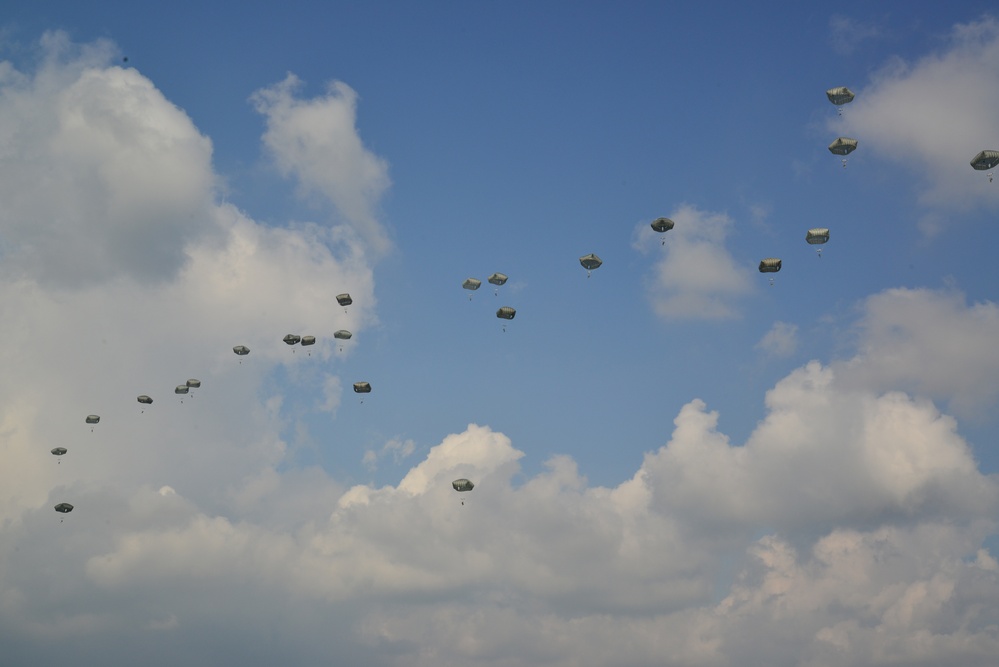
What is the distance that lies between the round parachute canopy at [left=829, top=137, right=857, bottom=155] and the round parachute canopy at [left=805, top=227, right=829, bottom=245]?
13.6 metres

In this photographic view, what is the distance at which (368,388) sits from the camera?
190m

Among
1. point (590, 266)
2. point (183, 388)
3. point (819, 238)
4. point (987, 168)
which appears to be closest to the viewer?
point (987, 168)

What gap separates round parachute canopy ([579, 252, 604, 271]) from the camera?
168 metres

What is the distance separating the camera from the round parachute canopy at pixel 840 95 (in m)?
147

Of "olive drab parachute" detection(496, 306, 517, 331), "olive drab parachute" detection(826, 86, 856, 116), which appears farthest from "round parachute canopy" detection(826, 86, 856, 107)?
"olive drab parachute" detection(496, 306, 517, 331)

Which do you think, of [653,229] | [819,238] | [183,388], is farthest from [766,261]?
[183,388]

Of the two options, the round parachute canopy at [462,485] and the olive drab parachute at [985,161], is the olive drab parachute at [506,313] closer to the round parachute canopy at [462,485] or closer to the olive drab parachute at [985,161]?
the round parachute canopy at [462,485]

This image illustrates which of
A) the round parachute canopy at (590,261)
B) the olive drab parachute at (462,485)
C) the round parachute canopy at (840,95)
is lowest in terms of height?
the olive drab parachute at (462,485)

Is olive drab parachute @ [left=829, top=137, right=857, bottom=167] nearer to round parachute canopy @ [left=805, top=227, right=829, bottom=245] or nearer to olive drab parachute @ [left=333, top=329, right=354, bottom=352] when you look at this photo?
round parachute canopy @ [left=805, top=227, right=829, bottom=245]

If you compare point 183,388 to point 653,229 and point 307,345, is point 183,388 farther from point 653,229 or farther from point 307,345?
point 653,229

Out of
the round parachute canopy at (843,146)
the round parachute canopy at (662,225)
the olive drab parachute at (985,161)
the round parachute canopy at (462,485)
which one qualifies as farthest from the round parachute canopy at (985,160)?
the round parachute canopy at (462,485)

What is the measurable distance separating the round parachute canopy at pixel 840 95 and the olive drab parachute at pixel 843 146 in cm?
836

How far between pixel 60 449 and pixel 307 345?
6272cm

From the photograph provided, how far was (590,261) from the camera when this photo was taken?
168 m
